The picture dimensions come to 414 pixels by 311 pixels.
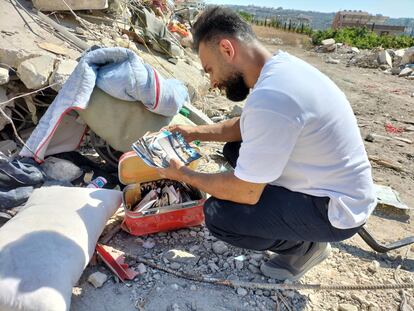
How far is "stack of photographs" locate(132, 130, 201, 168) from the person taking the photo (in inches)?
83.1

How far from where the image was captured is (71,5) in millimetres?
4398

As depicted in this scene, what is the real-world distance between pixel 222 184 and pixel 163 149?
523 mm

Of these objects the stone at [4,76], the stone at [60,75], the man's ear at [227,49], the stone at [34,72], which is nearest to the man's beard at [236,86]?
the man's ear at [227,49]

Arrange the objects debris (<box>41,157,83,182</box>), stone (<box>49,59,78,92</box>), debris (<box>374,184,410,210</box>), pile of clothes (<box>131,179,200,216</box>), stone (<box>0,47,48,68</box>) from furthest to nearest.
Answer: debris (<box>374,184,410,210</box>), stone (<box>0,47,48,68</box>), stone (<box>49,59,78,92</box>), debris (<box>41,157,83,182</box>), pile of clothes (<box>131,179,200,216</box>)

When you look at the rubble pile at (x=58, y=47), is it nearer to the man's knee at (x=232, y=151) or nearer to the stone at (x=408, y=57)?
the man's knee at (x=232, y=151)

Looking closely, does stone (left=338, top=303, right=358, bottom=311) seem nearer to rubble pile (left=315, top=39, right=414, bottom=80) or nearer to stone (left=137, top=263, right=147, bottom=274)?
stone (left=137, top=263, right=147, bottom=274)

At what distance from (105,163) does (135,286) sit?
4.39ft

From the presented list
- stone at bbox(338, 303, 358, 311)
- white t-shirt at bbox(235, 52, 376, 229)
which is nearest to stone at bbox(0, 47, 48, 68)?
white t-shirt at bbox(235, 52, 376, 229)

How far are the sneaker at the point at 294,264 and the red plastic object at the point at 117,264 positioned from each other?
74cm

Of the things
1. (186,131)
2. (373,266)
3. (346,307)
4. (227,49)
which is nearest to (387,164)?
(373,266)

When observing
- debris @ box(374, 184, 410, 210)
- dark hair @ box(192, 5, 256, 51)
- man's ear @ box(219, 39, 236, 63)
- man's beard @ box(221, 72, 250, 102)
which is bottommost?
debris @ box(374, 184, 410, 210)

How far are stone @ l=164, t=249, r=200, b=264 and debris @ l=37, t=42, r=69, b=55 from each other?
6.76 feet

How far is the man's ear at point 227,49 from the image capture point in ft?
6.09

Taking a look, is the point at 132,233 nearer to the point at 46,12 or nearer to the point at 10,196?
the point at 10,196
